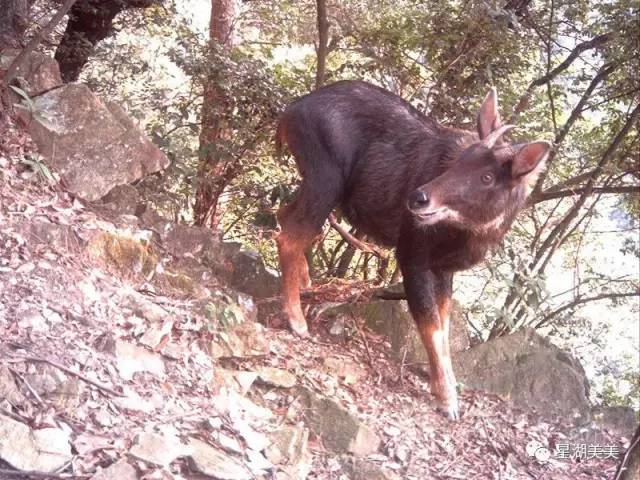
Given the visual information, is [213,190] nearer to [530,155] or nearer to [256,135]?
[256,135]

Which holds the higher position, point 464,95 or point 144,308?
point 464,95

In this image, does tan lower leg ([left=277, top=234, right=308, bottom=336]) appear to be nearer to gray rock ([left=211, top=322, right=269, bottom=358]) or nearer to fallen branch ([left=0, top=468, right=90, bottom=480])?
gray rock ([left=211, top=322, right=269, bottom=358])

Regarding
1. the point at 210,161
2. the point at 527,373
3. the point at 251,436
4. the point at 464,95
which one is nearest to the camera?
the point at 251,436

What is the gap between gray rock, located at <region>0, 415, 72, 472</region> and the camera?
9.46 feet

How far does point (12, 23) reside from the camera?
6371mm

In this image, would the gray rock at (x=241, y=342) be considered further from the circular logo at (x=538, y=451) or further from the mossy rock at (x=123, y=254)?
the circular logo at (x=538, y=451)

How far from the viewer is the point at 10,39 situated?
6281 millimetres

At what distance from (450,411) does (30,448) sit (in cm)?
335

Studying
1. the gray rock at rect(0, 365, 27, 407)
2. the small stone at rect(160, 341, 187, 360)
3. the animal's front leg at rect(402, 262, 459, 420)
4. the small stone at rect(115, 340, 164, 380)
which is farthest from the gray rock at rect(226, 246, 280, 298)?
the gray rock at rect(0, 365, 27, 407)

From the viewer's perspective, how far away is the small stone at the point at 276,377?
15.5ft

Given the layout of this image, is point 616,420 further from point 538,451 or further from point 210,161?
point 210,161

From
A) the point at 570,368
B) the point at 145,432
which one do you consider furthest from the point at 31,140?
the point at 570,368

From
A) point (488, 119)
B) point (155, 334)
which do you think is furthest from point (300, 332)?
point (488, 119)

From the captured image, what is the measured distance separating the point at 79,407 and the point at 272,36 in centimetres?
778
